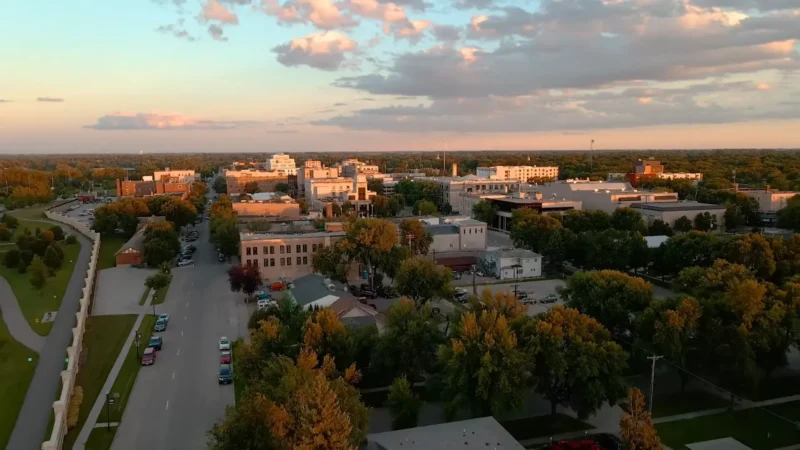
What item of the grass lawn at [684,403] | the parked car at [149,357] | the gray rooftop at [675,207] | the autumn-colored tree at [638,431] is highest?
the gray rooftop at [675,207]

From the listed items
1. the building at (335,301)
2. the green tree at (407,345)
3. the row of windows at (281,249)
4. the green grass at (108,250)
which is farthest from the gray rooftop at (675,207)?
the green grass at (108,250)

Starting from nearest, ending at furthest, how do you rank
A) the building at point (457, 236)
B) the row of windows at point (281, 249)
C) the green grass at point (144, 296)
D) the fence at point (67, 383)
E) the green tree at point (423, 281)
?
the fence at point (67, 383) < the green tree at point (423, 281) < the green grass at point (144, 296) < the row of windows at point (281, 249) < the building at point (457, 236)

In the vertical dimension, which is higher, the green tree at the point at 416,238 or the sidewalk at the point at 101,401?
the green tree at the point at 416,238

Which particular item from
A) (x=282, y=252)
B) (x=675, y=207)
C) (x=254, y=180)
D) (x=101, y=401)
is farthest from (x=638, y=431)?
(x=254, y=180)

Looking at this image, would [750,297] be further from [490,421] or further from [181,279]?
[181,279]

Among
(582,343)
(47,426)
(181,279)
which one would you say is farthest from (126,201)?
(582,343)

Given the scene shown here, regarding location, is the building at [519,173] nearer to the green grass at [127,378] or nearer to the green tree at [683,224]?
the green tree at [683,224]

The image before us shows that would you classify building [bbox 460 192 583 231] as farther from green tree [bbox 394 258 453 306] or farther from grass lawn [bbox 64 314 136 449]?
grass lawn [bbox 64 314 136 449]
